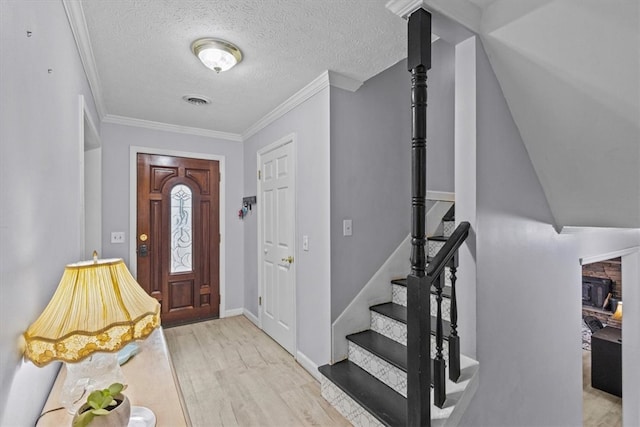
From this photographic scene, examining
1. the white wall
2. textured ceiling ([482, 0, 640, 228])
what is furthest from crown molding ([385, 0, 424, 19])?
the white wall

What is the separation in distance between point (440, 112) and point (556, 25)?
1610mm

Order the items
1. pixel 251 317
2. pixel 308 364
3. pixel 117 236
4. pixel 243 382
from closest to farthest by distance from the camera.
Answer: pixel 243 382
pixel 308 364
pixel 117 236
pixel 251 317

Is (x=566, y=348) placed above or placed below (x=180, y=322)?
above

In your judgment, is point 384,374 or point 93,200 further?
point 93,200

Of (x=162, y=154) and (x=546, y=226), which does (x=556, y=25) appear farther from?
(x=162, y=154)

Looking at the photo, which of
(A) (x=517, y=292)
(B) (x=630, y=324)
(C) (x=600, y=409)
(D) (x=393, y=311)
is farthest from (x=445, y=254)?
(C) (x=600, y=409)

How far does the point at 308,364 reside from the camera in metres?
2.67

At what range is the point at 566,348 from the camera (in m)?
2.24

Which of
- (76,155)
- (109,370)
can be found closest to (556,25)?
(109,370)

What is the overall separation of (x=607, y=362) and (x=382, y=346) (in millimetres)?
2983

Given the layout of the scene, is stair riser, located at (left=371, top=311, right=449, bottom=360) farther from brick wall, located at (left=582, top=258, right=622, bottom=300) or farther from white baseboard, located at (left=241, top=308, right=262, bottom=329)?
brick wall, located at (left=582, top=258, right=622, bottom=300)

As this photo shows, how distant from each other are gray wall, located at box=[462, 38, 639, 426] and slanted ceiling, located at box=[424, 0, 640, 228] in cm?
11

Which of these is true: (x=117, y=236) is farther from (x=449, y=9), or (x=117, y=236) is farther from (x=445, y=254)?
(x=449, y=9)

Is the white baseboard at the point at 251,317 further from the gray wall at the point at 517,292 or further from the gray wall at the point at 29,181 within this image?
the gray wall at the point at 517,292
